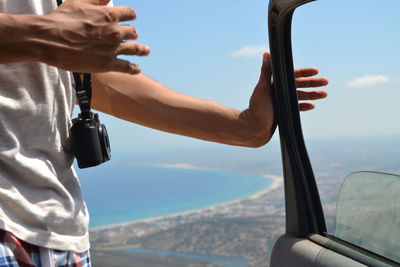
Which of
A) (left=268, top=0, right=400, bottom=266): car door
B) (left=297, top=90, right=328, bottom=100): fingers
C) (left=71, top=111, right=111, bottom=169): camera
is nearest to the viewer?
(left=71, top=111, right=111, bottom=169): camera

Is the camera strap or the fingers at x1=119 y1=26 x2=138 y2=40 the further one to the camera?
the camera strap

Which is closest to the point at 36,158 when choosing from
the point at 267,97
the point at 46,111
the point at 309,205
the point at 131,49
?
the point at 46,111

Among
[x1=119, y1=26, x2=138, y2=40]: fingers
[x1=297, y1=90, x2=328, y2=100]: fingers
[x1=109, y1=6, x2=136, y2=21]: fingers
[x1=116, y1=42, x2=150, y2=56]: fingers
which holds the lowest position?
[x1=297, y1=90, x2=328, y2=100]: fingers

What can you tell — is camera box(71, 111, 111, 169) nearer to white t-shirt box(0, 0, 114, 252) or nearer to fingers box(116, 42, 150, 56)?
white t-shirt box(0, 0, 114, 252)

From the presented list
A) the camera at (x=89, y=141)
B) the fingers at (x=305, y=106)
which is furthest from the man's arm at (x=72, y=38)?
the fingers at (x=305, y=106)

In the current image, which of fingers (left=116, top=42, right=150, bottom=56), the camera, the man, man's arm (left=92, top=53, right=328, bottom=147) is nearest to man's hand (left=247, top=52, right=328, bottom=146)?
man's arm (left=92, top=53, right=328, bottom=147)
